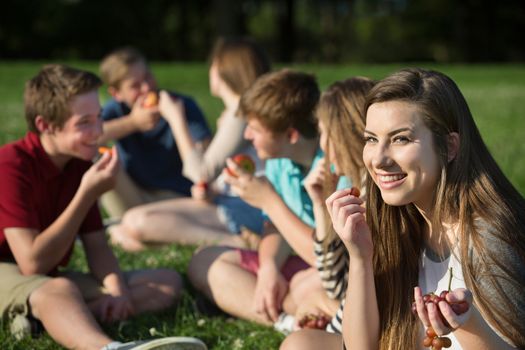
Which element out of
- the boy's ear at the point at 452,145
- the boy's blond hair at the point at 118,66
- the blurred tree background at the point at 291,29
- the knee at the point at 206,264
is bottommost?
the blurred tree background at the point at 291,29

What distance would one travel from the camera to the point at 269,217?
406 centimetres

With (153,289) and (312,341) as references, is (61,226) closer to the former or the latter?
(153,289)

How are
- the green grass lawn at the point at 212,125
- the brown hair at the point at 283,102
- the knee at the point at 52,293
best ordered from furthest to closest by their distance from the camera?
the brown hair at the point at 283,102, the green grass lawn at the point at 212,125, the knee at the point at 52,293

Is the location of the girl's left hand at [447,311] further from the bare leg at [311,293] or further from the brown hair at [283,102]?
the brown hair at [283,102]

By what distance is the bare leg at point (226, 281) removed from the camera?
4.07 m

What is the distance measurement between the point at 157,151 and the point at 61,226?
2357 mm

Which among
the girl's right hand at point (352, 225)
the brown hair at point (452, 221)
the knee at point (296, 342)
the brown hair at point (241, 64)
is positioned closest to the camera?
the brown hair at point (452, 221)

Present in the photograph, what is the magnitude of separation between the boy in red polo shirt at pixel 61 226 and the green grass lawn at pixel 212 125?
12 cm

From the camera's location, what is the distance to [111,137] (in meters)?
5.69

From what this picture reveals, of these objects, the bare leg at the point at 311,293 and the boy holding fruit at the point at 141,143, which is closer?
the bare leg at the point at 311,293

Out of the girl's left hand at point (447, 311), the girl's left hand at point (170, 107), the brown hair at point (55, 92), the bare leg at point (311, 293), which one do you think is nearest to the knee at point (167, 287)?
the bare leg at point (311, 293)

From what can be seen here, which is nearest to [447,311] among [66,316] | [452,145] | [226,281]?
[452,145]

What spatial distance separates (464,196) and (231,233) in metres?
3.10

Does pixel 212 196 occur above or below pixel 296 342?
below
